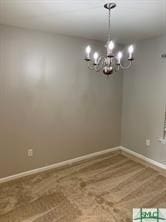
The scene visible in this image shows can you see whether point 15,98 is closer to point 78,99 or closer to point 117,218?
point 78,99

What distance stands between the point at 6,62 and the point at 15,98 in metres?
0.55

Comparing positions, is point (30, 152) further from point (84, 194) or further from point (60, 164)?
point (84, 194)

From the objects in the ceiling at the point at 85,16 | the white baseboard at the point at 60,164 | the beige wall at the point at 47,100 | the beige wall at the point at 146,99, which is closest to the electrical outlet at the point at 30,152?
the beige wall at the point at 47,100

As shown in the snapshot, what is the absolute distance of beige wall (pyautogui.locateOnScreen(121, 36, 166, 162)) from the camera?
3.35 m

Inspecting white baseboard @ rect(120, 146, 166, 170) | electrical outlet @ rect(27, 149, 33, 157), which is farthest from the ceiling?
white baseboard @ rect(120, 146, 166, 170)

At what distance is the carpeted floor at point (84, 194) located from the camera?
7.34ft

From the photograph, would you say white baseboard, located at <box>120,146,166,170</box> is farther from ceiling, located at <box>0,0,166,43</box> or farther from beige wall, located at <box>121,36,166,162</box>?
ceiling, located at <box>0,0,166,43</box>

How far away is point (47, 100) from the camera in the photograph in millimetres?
3189

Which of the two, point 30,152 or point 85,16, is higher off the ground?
point 85,16

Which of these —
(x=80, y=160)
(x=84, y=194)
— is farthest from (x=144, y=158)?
(x=84, y=194)

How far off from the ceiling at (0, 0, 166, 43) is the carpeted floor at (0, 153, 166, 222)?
2.39m

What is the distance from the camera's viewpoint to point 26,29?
2.82 metres

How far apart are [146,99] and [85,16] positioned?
2030 millimetres

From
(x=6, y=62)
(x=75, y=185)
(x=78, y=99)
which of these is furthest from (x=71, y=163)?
(x=6, y=62)
